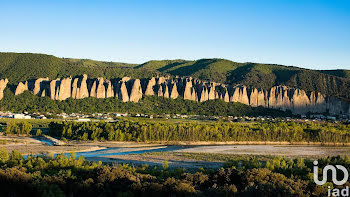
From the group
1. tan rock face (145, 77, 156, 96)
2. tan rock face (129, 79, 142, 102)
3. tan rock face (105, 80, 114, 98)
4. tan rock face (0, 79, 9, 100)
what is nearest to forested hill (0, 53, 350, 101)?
tan rock face (0, 79, 9, 100)

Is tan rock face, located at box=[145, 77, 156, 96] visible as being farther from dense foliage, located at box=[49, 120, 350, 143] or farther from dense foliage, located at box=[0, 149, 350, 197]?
dense foliage, located at box=[0, 149, 350, 197]

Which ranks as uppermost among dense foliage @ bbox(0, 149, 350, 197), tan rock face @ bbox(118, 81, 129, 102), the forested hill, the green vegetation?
the forested hill

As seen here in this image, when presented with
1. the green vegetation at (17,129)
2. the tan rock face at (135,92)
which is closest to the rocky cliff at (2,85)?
the tan rock face at (135,92)

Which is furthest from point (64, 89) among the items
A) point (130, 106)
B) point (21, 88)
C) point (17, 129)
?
point (17, 129)

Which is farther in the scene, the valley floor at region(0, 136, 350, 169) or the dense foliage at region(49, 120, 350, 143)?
the dense foliage at region(49, 120, 350, 143)

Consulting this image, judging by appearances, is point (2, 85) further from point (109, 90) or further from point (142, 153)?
point (142, 153)

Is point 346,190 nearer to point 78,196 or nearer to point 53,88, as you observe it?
point 78,196
